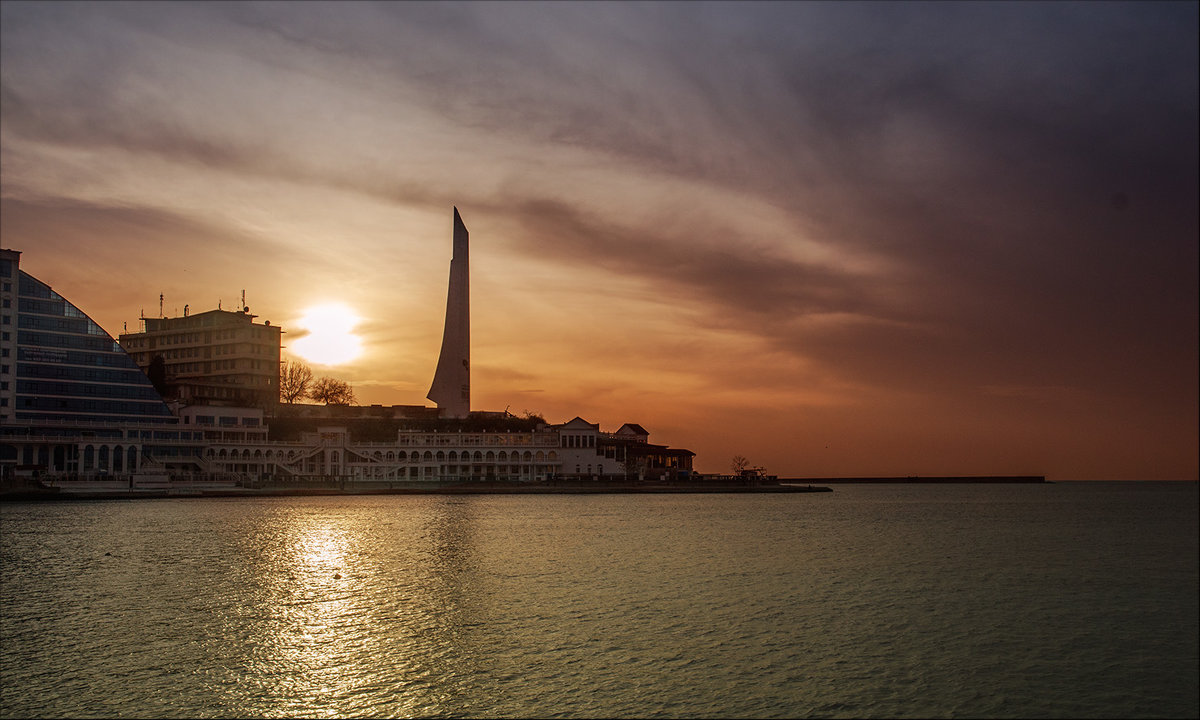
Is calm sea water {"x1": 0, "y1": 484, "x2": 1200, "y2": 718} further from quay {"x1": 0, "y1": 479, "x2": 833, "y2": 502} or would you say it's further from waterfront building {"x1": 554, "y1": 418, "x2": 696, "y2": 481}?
waterfront building {"x1": 554, "y1": 418, "x2": 696, "y2": 481}

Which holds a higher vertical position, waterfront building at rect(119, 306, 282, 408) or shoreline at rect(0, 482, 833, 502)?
waterfront building at rect(119, 306, 282, 408)

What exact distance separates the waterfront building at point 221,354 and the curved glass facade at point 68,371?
23.1m

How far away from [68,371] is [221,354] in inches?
1505

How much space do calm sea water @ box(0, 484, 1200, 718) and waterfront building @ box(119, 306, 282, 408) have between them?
98.0 meters

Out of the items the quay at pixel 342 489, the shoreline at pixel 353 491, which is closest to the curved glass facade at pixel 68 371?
the quay at pixel 342 489

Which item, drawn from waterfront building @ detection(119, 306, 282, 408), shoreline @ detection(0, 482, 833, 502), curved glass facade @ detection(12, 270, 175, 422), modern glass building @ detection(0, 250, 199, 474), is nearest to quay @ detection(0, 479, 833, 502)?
shoreline @ detection(0, 482, 833, 502)

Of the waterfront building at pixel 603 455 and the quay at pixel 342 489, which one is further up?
the waterfront building at pixel 603 455

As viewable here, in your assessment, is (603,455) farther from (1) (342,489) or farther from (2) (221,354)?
(2) (221,354)

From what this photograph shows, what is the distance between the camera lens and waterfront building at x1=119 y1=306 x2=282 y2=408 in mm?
150750

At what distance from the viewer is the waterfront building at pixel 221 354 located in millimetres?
150750

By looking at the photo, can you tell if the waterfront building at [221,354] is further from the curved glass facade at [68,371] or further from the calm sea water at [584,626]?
the calm sea water at [584,626]

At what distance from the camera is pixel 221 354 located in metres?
156

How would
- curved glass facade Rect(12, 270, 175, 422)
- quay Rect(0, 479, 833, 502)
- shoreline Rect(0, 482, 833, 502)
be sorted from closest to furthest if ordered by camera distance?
shoreline Rect(0, 482, 833, 502), quay Rect(0, 479, 833, 502), curved glass facade Rect(12, 270, 175, 422)

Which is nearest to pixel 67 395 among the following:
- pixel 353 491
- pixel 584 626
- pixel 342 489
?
pixel 342 489
